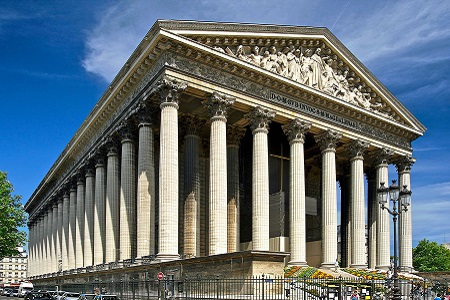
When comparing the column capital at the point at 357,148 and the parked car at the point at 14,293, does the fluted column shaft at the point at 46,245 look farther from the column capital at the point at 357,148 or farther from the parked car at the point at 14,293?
the column capital at the point at 357,148

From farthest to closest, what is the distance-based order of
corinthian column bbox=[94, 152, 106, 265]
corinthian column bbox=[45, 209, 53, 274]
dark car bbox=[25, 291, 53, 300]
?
corinthian column bbox=[45, 209, 53, 274]
corinthian column bbox=[94, 152, 106, 265]
dark car bbox=[25, 291, 53, 300]

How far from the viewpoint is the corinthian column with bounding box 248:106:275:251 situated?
34562 mm

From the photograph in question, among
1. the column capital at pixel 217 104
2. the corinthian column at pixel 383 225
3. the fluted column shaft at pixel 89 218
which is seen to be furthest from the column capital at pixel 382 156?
the fluted column shaft at pixel 89 218

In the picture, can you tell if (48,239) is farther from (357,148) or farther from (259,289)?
(259,289)

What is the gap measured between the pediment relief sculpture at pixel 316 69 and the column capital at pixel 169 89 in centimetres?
374

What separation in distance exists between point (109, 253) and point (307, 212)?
54.1ft

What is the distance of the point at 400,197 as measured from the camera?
23.0 metres

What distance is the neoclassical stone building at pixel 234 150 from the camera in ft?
107

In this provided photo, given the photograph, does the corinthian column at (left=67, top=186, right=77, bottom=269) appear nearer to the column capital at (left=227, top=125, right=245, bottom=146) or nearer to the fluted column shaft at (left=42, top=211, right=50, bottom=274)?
the fluted column shaft at (left=42, top=211, right=50, bottom=274)

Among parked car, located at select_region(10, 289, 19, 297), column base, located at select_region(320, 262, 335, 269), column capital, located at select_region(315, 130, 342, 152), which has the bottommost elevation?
parked car, located at select_region(10, 289, 19, 297)

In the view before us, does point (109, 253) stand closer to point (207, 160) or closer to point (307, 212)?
point (207, 160)

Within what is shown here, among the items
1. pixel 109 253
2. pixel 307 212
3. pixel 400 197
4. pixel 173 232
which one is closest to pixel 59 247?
pixel 109 253

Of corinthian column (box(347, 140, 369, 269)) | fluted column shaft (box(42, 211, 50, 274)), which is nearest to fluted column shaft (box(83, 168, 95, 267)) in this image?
corinthian column (box(347, 140, 369, 269))

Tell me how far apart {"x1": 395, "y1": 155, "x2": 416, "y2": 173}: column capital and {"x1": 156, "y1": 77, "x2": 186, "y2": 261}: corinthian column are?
77.5 feet
